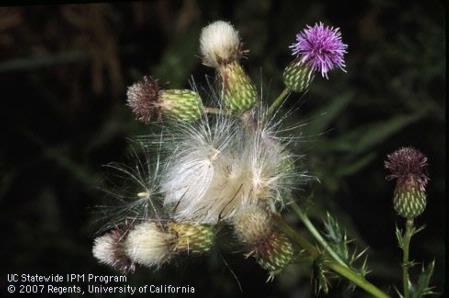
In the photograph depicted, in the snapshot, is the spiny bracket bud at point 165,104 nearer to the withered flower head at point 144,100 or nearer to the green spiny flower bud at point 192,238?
the withered flower head at point 144,100

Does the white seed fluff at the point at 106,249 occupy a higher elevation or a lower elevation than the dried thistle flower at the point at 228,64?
lower

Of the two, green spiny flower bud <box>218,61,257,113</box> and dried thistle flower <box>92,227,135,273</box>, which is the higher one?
green spiny flower bud <box>218,61,257,113</box>

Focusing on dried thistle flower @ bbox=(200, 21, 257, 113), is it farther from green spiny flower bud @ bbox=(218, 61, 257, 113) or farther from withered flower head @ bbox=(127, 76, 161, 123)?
withered flower head @ bbox=(127, 76, 161, 123)

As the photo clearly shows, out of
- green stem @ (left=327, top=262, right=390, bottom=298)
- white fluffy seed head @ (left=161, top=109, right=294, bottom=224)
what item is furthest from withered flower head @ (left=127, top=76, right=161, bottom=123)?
green stem @ (left=327, top=262, right=390, bottom=298)

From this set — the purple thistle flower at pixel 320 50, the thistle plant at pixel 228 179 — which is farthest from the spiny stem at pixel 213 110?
the purple thistle flower at pixel 320 50

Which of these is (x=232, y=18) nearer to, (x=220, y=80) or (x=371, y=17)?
(x=371, y=17)

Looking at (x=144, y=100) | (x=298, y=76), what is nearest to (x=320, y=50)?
(x=298, y=76)

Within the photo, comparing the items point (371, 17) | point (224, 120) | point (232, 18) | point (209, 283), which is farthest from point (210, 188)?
point (371, 17)
